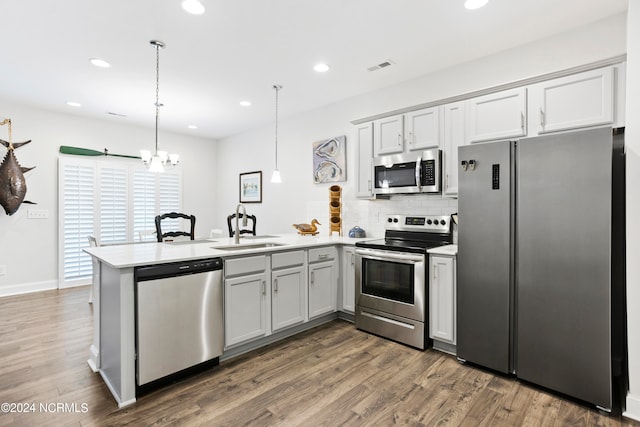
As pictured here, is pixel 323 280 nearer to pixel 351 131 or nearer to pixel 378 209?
pixel 378 209

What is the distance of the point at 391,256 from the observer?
9.94 feet

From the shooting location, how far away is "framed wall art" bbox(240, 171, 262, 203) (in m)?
A: 5.73

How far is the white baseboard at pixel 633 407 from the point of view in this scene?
190 cm

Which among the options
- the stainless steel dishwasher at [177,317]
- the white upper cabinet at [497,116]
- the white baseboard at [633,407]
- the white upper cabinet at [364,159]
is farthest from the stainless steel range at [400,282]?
the stainless steel dishwasher at [177,317]

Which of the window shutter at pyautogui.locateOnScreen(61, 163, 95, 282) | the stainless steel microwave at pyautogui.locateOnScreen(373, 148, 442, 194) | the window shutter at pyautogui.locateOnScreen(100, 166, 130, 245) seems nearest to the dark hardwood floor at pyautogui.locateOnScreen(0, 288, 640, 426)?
the stainless steel microwave at pyautogui.locateOnScreen(373, 148, 442, 194)

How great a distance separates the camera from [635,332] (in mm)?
1918

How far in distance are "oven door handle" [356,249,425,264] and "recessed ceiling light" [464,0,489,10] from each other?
6.40 feet

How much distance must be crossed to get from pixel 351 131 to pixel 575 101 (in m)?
2.37

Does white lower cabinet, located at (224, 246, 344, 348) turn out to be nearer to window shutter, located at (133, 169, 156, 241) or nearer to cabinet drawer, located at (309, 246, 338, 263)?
cabinet drawer, located at (309, 246, 338, 263)

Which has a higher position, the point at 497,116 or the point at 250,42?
the point at 250,42

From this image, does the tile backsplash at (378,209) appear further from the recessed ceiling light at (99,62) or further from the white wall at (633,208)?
the recessed ceiling light at (99,62)

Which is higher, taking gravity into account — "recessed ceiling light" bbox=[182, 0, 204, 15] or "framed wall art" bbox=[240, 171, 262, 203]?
"recessed ceiling light" bbox=[182, 0, 204, 15]

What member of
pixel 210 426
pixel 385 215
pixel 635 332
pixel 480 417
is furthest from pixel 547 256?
pixel 210 426

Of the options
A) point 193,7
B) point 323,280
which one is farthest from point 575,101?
point 193,7
